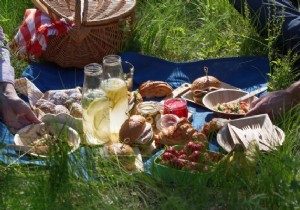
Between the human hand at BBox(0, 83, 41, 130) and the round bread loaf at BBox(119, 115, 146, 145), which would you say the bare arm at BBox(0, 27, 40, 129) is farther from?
the round bread loaf at BBox(119, 115, 146, 145)

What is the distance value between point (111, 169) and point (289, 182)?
0.77 m

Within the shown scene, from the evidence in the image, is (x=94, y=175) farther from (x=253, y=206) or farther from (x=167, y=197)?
(x=253, y=206)

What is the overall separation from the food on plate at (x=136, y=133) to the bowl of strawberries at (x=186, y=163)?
223 mm

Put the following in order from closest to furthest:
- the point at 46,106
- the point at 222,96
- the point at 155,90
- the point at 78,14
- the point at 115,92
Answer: the point at 115,92, the point at 46,106, the point at 222,96, the point at 155,90, the point at 78,14

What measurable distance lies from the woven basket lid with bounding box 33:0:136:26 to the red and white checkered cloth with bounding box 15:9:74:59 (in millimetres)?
66

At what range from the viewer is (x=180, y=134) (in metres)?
2.99

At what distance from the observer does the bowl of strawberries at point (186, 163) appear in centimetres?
261

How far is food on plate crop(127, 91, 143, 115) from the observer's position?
10.9ft

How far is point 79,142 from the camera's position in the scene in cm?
294

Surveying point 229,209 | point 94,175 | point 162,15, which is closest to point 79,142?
point 94,175

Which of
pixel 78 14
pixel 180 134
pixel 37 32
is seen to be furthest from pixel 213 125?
pixel 37 32

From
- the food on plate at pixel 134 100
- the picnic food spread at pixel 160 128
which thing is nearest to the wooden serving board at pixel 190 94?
the picnic food spread at pixel 160 128

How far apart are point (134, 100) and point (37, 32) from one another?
108 centimetres

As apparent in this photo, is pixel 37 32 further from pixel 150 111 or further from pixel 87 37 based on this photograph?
pixel 150 111
